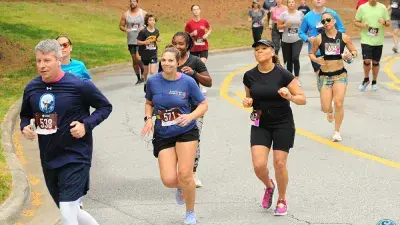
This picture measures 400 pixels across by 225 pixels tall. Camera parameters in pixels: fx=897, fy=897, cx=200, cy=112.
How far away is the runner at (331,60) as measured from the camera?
12516 millimetres

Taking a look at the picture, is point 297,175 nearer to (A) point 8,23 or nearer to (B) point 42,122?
(B) point 42,122

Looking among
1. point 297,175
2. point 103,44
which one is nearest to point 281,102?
point 297,175

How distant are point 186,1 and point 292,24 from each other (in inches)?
998

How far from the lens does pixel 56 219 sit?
859cm

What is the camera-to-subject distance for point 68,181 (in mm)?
6926

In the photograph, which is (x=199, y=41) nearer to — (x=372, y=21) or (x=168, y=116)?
(x=372, y=21)

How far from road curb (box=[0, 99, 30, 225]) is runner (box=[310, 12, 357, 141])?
4.40 meters

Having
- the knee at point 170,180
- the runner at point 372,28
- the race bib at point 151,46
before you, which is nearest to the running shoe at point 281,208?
the knee at point 170,180

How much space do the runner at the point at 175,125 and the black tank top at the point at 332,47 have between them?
4.66m

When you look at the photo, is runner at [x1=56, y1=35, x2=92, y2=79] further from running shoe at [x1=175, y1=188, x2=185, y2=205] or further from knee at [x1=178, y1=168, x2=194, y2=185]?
knee at [x1=178, y1=168, x2=194, y2=185]

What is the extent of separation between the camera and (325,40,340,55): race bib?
12.7m

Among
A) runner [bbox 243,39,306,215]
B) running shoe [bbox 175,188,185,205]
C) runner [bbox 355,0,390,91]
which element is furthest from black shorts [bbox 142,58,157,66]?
runner [bbox 243,39,306,215]

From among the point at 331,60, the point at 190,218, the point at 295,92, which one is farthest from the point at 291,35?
the point at 190,218

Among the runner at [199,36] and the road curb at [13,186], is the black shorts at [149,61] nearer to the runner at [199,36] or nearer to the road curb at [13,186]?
the runner at [199,36]
